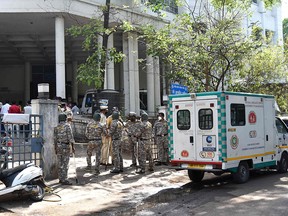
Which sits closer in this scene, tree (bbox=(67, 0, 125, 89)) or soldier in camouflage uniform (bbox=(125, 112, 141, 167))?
soldier in camouflage uniform (bbox=(125, 112, 141, 167))

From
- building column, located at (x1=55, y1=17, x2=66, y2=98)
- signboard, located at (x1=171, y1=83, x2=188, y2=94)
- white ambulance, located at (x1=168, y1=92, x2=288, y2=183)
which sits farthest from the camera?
building column, located at (x1=55, y1=17, x2=66, y2=98)

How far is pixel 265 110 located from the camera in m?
11.0

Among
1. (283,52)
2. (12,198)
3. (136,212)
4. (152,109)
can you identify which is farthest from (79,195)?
(152,109)

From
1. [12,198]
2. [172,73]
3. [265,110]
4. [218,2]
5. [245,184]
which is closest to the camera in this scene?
[12,198]

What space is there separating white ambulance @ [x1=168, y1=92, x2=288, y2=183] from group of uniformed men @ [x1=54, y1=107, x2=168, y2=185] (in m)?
1.59

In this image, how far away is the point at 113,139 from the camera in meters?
11.4

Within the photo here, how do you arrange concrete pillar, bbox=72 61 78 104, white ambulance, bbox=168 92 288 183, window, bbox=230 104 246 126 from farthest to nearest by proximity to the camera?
1. concrete pillar, bbox=72 61 78 104
2. window, bbox=230 104 246 126
3. white ambulance, bbox=168 92 288 183

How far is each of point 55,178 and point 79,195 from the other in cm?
185

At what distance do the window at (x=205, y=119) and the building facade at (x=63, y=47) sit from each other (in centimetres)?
767

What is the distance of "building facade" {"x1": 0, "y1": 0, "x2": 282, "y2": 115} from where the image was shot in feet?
69.3

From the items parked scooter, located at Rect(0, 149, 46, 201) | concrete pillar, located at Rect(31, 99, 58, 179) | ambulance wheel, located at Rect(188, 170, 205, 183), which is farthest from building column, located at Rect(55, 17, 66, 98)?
parked scooter, located at Rect(0, 149, 46, 201)

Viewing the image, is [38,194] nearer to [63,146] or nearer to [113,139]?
[63,146]

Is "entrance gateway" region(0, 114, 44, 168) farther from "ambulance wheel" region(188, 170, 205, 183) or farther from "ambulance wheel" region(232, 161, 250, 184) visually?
"ambulance wheel" region(232, 161, 250, 184)

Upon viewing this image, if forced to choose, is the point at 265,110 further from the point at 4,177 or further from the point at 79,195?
the point at 4,177
